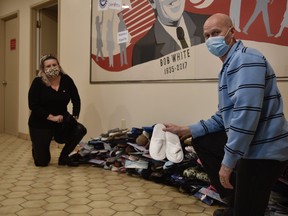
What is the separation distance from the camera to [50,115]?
3.00 metres

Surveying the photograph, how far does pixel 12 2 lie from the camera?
5.16m

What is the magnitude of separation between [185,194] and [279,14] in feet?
4.46

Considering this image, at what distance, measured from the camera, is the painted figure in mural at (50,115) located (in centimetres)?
302

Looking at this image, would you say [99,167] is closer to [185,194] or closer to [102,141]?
[102,141]

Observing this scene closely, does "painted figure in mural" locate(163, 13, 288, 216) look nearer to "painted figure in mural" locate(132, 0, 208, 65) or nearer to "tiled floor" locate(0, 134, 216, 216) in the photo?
"tiled floor" locate(0, 134, 216, 216)

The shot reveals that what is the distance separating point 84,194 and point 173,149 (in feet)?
2.26

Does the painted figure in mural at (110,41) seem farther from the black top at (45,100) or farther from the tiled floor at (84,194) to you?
the tiled floor at (84,194)

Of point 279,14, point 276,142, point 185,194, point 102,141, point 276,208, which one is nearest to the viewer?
point 276,142

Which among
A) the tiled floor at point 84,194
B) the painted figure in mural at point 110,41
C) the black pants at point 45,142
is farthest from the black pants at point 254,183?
the painted figure in mural at point 110,41

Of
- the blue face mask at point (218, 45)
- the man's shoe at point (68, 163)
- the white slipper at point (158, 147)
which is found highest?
the blue face mask at point (218, 45)

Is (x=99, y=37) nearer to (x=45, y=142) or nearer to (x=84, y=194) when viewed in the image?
(x=45, y=142)

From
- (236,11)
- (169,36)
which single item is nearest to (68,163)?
(169,36)

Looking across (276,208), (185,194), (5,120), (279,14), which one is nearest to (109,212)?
(185,194)

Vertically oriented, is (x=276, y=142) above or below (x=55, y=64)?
below
